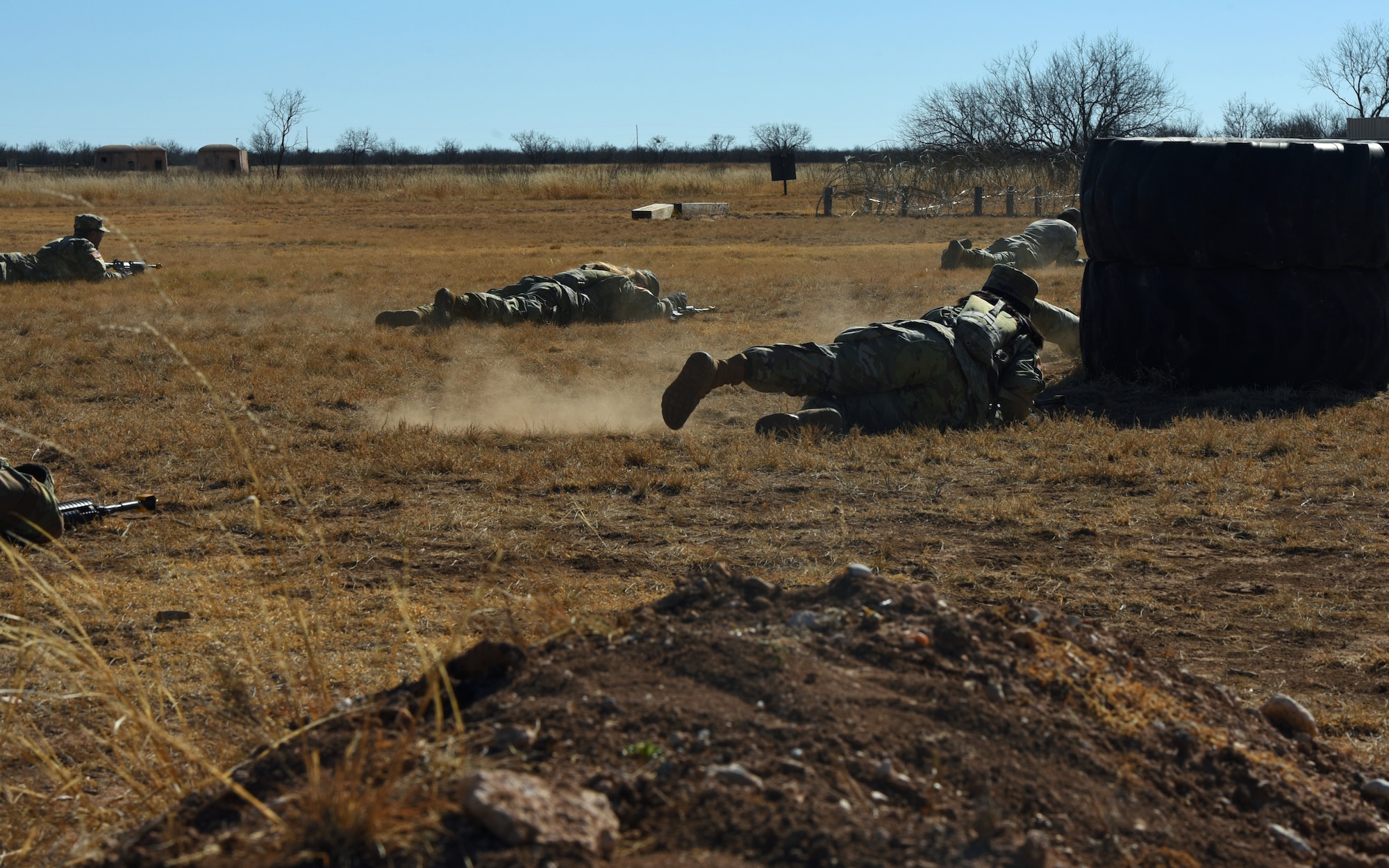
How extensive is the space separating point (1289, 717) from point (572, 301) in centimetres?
915

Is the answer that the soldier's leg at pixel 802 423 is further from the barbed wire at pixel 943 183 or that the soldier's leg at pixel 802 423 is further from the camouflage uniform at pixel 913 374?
the barbed wire at pixel 943 183

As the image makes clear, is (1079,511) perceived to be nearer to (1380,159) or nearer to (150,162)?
(1380,159)

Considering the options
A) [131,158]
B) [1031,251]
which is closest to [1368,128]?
[1031,251]

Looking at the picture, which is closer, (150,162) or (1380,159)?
(1380,159)

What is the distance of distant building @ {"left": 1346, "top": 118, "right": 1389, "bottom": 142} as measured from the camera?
115 ft

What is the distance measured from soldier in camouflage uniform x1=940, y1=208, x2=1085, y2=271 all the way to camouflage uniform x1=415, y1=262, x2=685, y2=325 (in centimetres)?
555

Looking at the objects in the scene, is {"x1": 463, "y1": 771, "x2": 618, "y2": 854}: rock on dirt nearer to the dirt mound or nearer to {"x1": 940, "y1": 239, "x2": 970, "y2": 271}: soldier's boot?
the dirt mound

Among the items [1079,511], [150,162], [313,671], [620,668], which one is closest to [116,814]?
[313,671]

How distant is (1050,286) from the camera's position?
13445 mm

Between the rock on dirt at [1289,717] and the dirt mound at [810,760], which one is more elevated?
the dirt mound at [810,760]

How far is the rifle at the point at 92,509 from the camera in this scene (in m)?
5.22

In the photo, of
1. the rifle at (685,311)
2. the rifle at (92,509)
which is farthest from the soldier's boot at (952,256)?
the rifle at (92,509)

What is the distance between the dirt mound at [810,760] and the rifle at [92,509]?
317 cm

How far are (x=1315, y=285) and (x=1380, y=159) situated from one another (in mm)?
830
